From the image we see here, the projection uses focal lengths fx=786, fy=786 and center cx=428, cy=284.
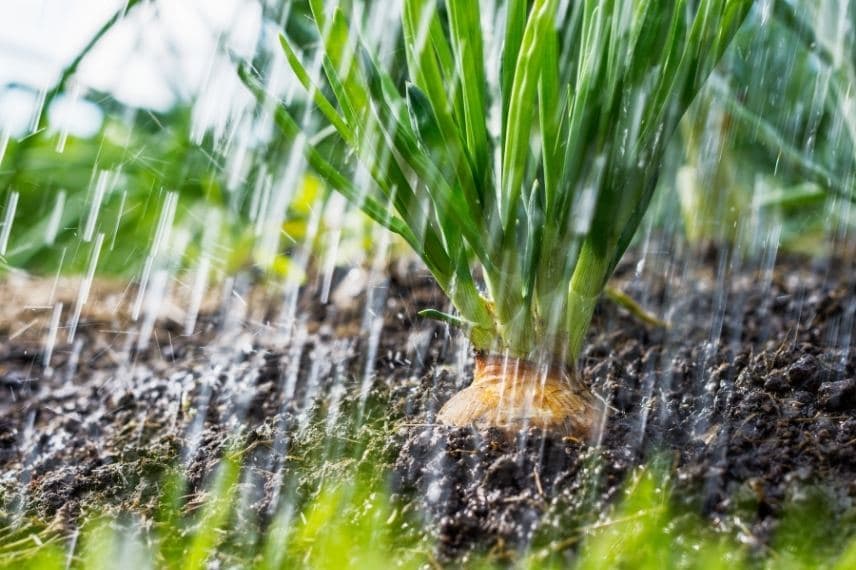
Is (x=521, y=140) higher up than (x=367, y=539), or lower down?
higher up

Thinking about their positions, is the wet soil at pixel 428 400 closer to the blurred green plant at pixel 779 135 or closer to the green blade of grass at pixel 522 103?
the blurred green plant at pixel 779 135

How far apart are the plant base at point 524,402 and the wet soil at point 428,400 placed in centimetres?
2

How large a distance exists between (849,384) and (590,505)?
0.35 m

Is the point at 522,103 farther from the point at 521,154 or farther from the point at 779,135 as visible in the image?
the point at 779,135

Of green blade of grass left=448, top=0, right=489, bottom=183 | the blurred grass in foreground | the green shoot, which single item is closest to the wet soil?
the blurred grass in foreground

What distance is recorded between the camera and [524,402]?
0.73 metres

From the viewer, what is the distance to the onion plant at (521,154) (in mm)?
686

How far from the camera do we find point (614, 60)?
27.0 inches

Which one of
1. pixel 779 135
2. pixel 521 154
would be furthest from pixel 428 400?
pixel 779 135

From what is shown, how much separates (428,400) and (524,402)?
20 cm

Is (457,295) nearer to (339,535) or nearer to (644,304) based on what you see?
(339,535)

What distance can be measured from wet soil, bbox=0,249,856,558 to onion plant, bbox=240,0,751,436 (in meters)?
0.09

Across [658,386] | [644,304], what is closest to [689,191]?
[644,304]

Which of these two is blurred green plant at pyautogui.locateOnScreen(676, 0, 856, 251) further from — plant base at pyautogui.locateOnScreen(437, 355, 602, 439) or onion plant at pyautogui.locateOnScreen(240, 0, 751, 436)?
plant base at pyautogui.locateOnScreen(437, 355, 602, 439)
